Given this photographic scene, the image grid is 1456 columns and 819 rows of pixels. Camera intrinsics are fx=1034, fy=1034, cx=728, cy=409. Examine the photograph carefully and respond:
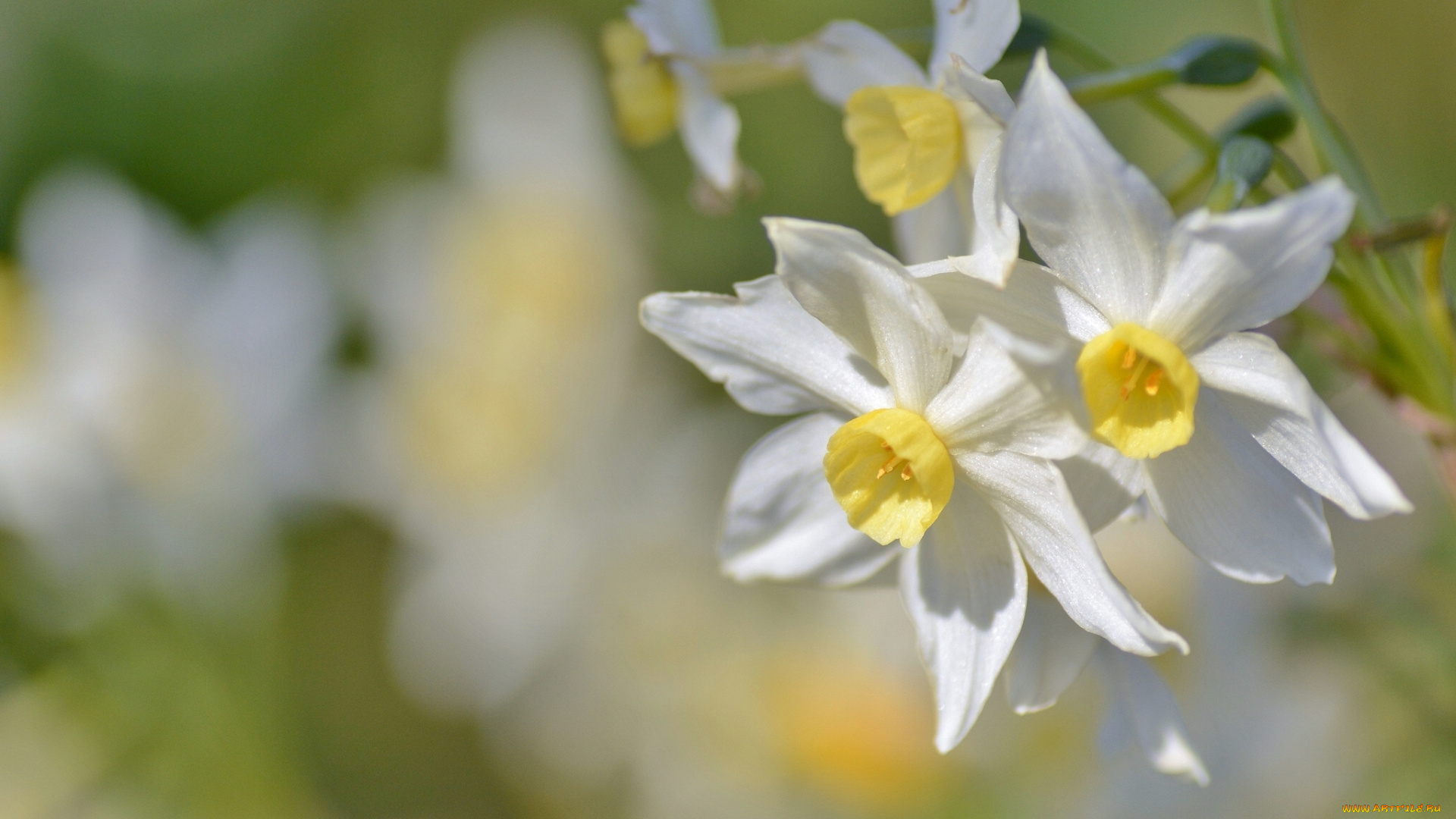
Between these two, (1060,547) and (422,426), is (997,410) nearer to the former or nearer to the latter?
(1060,547)

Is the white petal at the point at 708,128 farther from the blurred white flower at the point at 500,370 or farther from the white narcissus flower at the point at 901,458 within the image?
the blurred white flower at the point at 500,370

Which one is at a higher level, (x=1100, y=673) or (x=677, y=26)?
(x=677, y=26)

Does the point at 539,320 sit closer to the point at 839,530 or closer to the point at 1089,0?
the point at 1089,0

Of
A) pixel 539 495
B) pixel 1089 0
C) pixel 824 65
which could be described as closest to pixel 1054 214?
pixel 824 65

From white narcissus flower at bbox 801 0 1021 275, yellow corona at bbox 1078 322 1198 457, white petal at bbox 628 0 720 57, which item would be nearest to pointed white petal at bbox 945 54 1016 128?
white narcissus flower at bbox 801 0 1021 275

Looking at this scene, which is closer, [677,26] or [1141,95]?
[1141,95]

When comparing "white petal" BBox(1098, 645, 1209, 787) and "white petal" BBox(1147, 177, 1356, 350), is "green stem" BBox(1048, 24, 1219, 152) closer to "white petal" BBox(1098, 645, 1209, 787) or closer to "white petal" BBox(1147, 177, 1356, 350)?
"white petal" BBox(1147, 177, 1356, 350)

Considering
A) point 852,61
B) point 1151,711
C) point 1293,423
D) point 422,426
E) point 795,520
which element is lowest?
point 422,426

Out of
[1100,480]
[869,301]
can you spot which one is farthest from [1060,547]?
[869,301]
